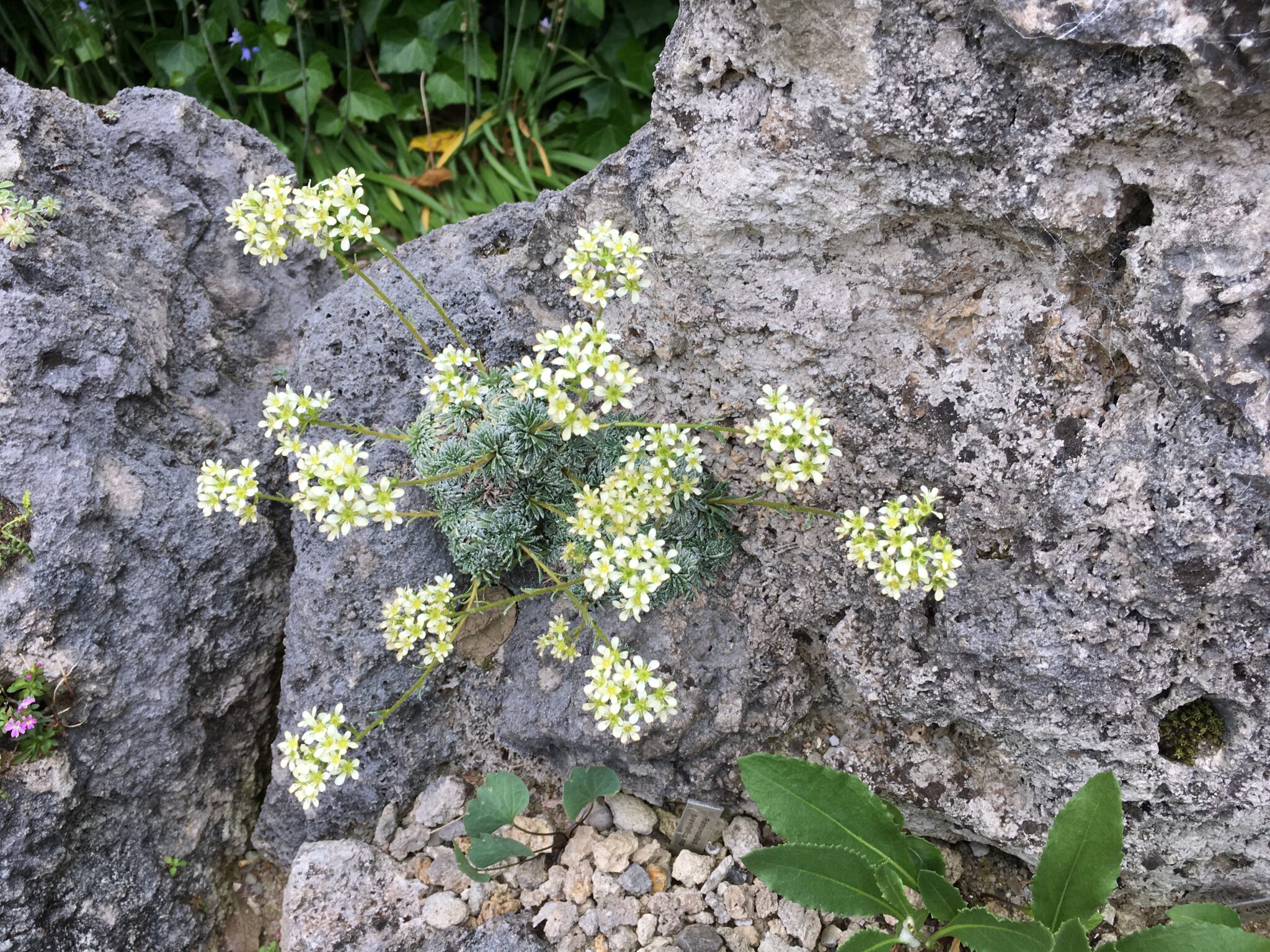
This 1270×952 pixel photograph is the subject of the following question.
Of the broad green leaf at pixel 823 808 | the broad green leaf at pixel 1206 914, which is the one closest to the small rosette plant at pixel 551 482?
the broad green leaf at pixel 823 808

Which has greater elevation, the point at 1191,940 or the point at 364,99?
the point at 364,99

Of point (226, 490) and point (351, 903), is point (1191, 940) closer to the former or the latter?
point (351, 903)

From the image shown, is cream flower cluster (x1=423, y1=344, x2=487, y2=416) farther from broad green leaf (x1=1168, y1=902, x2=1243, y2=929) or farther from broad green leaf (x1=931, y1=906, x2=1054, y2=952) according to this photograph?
broad green leaf (x1=1168, y1=902, x2=1243, y2=929)

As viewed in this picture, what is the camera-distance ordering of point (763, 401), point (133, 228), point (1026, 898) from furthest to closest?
point (133, 228) < point (1026, 898) < point (763, 401)

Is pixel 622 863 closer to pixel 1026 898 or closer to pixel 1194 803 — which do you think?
pixel 1026 898

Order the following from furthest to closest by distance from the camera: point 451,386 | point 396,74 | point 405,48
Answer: point 396,74 < point 405,48 < point 451,386

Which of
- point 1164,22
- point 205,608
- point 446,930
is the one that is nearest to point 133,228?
point 205,608

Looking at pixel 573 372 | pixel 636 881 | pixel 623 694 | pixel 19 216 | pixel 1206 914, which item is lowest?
pixel 636 881

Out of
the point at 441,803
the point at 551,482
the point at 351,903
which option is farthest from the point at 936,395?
the point at 351,903

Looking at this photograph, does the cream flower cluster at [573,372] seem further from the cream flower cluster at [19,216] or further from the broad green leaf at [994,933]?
the cream flower cluster at [19,216]
